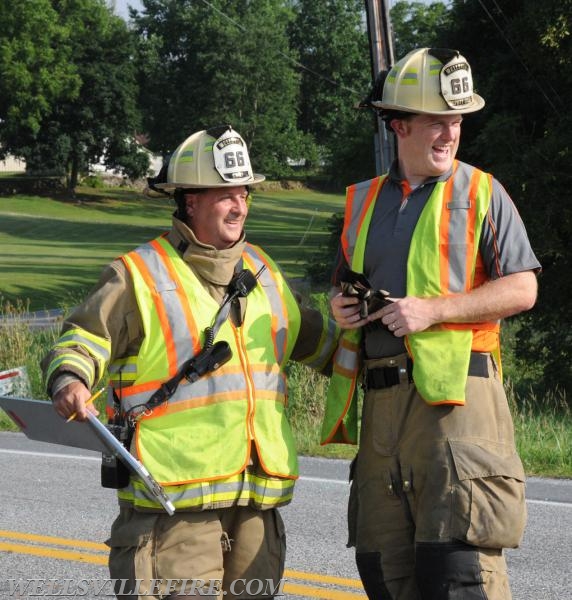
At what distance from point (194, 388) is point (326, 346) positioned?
695 mm

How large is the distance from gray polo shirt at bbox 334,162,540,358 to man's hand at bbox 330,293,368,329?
0.29 ft

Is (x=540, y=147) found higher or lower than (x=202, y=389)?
higher

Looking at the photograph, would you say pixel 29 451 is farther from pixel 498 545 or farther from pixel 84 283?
pixel 84 283

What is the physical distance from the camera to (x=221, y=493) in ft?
13.3

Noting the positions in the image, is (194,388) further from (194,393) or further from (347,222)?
(347,222)

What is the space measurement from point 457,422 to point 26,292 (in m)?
32.7

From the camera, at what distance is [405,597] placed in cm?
403

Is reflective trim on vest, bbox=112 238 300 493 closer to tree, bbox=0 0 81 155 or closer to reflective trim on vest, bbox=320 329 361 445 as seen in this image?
reflective trim on vest, bbox=320 329 361 445

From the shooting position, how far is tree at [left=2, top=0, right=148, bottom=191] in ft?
235

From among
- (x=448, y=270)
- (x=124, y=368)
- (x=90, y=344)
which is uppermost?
(x=448, y=270)

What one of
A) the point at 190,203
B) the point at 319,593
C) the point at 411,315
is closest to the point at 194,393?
the point at 190,203

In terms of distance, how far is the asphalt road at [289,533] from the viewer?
6.31m

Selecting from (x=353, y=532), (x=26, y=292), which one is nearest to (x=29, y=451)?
(x=353, y=532)

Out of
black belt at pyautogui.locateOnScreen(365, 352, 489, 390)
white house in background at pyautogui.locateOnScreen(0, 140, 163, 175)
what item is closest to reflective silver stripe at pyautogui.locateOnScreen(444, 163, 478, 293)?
black belt at pyautogui.locateOnScreen(365, 352, 489, 390)
